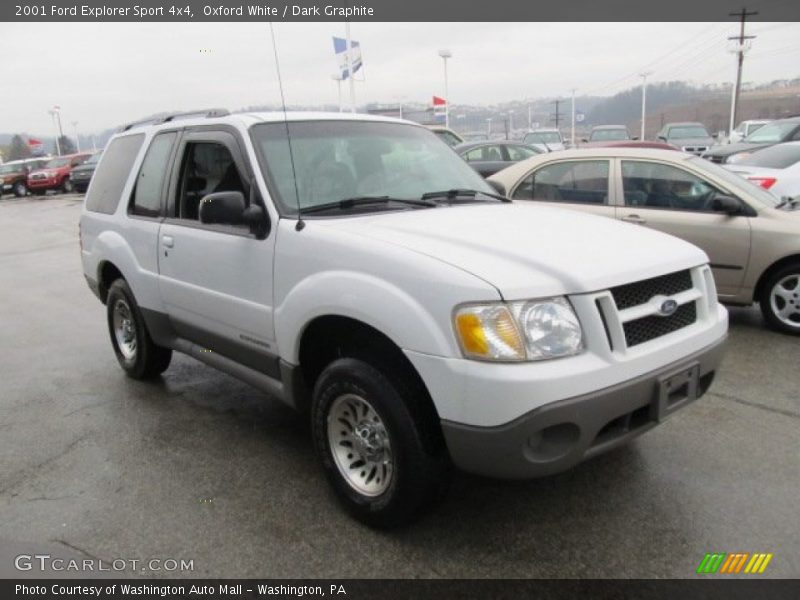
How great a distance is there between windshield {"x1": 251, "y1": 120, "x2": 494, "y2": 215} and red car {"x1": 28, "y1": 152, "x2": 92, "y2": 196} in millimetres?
31668

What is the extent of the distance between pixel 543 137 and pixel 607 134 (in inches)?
94.2

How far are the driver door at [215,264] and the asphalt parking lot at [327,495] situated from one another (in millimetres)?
642

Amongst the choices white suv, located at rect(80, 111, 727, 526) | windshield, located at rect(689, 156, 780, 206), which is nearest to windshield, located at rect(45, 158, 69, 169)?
white suv, located at rect(80, 111, 727, 526)

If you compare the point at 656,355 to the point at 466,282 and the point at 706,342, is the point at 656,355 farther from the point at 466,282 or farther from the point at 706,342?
the point at 466,282

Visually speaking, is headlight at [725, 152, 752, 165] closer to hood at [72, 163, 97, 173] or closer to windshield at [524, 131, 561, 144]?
windshield at [524, 131, 561, 144]

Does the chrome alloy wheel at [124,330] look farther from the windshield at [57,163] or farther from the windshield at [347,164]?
the windshield at [57,163]

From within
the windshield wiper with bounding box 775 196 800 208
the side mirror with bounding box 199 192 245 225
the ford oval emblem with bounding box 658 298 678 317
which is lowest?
the windshield wiper with bounding box 775 196 800 208

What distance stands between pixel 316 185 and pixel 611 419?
194 centimetres

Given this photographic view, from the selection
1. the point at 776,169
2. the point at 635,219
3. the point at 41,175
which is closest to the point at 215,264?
the point at 635,219

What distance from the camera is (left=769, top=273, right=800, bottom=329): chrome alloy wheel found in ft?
18.2

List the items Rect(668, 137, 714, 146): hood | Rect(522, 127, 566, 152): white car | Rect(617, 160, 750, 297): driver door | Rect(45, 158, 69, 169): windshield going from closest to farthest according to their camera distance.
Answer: Rect(617, 160, 750, 297): driver door
Rect(668, 137, 714, 146): hood
Rect(522, 127, 566, 152): white car
Rect(45, 158, 69, 169): windshield

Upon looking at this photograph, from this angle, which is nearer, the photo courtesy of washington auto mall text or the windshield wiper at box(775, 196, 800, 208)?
the photo courtesy of washington auto mall text

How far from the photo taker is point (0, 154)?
6606cm

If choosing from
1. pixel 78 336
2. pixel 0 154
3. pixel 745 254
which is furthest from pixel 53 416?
pixel 0 154
